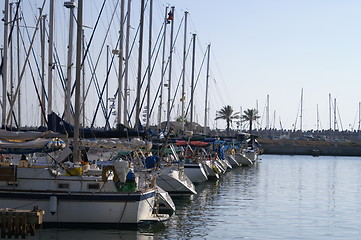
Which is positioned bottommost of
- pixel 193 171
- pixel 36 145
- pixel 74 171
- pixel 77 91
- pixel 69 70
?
pixel 193 171

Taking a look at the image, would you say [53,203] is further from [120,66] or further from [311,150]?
[311,150]

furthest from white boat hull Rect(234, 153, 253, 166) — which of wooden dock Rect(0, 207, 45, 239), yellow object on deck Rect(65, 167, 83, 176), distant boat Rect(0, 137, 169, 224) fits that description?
wooden dock Rect(0, 207, 45, 239)

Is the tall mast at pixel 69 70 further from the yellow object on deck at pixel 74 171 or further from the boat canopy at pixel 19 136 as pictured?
the yellow object on deck at pixel 74 171

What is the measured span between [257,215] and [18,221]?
50.2 feet

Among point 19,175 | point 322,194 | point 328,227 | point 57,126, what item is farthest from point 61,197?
point 322,194

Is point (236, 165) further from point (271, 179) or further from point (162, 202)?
point (162, 202)

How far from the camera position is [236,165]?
84.9 metres

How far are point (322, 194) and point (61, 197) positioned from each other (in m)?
26.9

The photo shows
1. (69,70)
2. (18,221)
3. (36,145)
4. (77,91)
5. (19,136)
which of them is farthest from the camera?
(69,70)

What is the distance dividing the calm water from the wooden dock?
1816 mm

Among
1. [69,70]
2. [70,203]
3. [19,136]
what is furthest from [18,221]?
[69,70]

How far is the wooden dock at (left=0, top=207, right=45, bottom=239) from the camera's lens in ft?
82.4

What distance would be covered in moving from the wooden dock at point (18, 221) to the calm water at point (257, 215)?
182cm

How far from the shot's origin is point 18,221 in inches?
996
